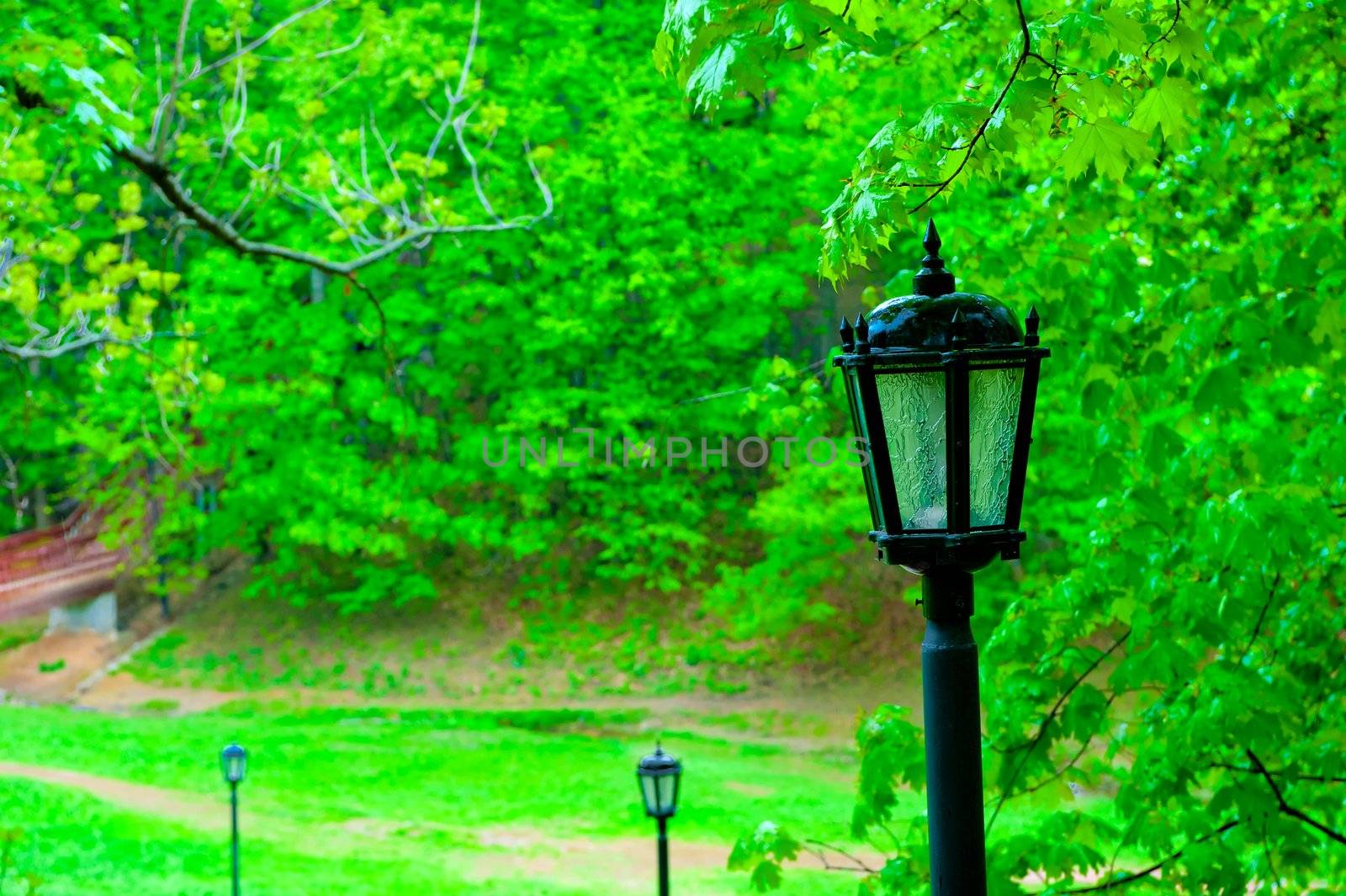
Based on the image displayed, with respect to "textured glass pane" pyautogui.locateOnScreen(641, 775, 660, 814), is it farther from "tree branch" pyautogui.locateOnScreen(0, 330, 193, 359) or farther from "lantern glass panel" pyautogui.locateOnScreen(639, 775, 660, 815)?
"tree branch" pyautogui.locateOnScreen(0, 330, 193, 359)

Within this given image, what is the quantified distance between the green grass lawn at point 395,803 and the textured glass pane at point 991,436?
9579 millimetres

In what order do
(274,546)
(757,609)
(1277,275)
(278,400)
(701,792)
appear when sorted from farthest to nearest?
(274,546), (278,400), (757,609), (701,792), (1277,275)

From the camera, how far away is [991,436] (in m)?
2.80

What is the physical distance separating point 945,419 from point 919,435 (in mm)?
60

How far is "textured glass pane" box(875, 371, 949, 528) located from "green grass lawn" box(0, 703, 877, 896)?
9607 mm

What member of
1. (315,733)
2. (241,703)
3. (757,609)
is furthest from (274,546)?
(757,609)

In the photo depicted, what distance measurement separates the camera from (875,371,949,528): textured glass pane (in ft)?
9.08

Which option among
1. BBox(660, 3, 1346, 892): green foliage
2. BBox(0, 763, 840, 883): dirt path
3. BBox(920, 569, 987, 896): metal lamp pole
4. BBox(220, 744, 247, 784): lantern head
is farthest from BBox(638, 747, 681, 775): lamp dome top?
BBox(920, 569, 987, 896): metal lamp pole

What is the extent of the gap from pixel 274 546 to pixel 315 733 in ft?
22.8

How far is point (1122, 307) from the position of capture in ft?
15.9

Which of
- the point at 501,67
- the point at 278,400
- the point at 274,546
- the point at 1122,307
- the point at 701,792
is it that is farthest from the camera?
the point at 274,546

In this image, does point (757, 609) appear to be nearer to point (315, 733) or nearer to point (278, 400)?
point (315, 733)

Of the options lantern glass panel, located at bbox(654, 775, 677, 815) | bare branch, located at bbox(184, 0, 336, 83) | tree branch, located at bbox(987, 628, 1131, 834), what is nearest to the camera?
tree branch, located at bbox(987, 628, 1131, 834)

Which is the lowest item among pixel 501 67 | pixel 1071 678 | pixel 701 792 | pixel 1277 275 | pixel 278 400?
pixel 701 792
